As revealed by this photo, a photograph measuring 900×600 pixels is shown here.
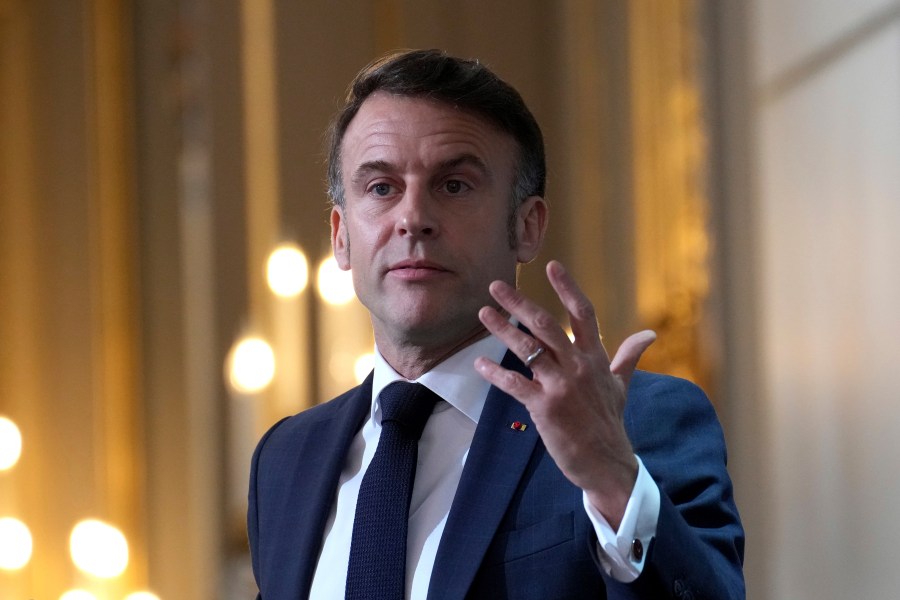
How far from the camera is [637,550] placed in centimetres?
136

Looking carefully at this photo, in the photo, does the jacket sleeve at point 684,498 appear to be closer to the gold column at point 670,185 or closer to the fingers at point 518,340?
the fingers at point 518,340

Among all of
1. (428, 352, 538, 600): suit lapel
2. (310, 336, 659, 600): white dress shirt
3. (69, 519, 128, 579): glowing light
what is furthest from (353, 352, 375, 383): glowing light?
(428, 352, 538, 600): suit lapel

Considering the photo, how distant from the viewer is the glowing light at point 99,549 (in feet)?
16.0

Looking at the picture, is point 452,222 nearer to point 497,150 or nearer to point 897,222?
point 497,150

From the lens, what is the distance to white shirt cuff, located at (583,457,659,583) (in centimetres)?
135

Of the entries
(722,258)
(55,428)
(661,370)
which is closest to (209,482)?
(55,428)

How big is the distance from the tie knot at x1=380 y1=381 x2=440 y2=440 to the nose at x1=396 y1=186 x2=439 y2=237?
25 centimetres

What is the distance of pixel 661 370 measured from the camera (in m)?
4.43

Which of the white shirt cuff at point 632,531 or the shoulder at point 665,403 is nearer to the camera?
the white shirt cuff at point 632,531

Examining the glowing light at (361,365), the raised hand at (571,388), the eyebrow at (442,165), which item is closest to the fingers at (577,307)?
the raised hand at (571,388)

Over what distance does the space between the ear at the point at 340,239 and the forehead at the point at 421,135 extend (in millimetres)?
166

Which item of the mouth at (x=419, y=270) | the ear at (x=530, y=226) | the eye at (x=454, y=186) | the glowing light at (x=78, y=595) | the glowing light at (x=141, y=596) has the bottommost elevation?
the glowing light at (x=141, y=596)

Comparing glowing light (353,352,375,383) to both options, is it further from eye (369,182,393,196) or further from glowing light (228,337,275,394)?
eye (369,182,393,196)

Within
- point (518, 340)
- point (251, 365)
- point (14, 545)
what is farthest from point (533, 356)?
point (14, 545)
